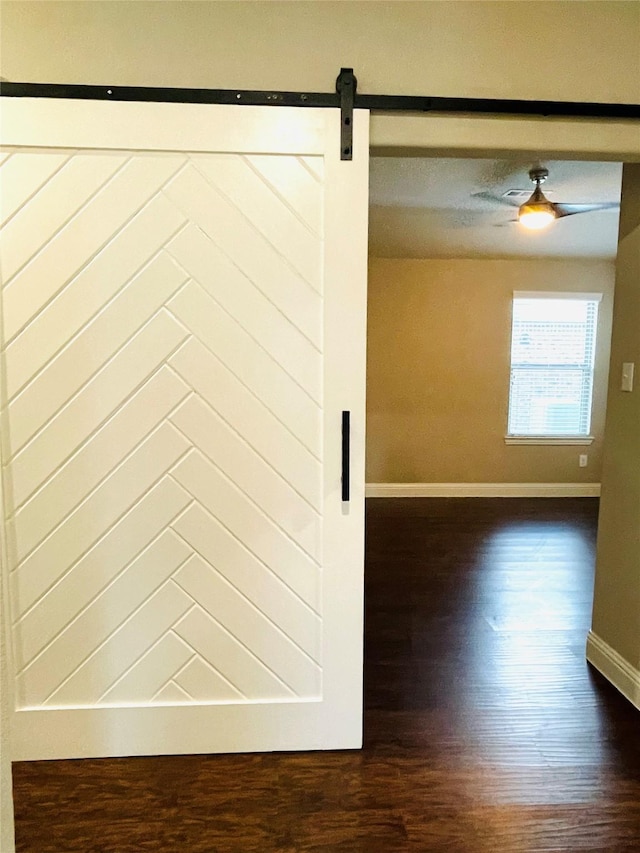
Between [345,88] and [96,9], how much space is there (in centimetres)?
81

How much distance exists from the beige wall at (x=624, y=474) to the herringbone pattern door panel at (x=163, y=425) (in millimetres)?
1379

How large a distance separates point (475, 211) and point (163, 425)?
130 inches

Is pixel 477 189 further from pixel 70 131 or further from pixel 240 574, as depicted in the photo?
pixel 240 574

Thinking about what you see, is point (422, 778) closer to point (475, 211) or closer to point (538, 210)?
point (538, 210)

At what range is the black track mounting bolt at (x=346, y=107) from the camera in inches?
74.1

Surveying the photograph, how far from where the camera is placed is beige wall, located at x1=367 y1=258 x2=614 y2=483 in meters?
5.79

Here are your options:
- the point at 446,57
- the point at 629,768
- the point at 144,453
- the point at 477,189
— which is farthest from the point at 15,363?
the point at 477,189

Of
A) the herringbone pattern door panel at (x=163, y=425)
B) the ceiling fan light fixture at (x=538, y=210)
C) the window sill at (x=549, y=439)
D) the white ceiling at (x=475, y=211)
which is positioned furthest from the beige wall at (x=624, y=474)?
the window sill at (x=549, y=439)

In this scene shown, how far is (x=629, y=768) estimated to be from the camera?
82.0 inches

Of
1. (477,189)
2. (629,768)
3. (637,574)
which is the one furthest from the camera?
(477,189)

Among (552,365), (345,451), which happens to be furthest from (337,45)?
(552,365)

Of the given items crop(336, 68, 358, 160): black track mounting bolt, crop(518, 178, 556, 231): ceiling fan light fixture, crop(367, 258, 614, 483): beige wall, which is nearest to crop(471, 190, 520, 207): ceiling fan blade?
crop(518, 178, 556, 231): ceiling fan light fixture

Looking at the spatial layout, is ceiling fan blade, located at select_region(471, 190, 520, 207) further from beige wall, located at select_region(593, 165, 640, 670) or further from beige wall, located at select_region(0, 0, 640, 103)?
beige wall, located at select_region(0, 0, 640, 103)

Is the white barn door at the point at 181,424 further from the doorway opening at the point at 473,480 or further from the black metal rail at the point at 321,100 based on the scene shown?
the doorway opening at the point at 473,480
